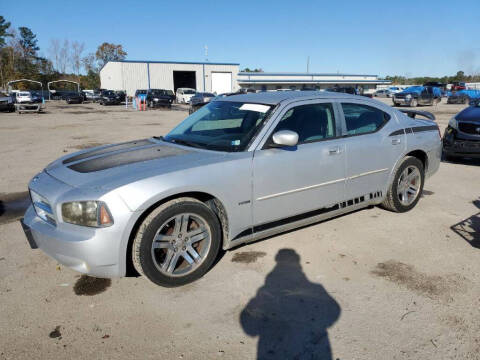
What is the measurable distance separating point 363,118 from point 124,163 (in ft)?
9.19

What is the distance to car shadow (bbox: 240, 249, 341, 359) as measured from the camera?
8.04ft

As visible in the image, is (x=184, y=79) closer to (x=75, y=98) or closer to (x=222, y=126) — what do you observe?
(x=75, y=98)

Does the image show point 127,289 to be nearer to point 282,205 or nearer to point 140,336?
point 140,336

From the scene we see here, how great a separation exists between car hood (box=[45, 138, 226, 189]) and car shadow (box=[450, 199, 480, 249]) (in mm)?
3003

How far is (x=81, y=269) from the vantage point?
287cm

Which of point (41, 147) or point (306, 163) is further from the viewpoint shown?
point (41, 147)

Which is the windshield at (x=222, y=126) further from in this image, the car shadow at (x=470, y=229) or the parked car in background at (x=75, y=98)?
the parked car in background at (x=75, y=98)

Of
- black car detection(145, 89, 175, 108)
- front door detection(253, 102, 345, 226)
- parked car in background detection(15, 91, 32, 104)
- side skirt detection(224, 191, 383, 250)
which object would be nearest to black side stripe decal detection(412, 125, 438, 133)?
side skirt detection(224, 191, 383, 250)

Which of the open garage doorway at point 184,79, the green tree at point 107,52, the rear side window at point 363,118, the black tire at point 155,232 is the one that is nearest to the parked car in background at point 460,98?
the open garage doorway at point 184,79

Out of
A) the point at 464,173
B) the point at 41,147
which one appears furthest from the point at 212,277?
the point at 41,147

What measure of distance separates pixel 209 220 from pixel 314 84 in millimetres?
64782

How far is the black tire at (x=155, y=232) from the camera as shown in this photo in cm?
294

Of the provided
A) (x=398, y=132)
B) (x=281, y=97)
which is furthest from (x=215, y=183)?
(x=398, y=132)

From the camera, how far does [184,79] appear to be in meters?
59.1
